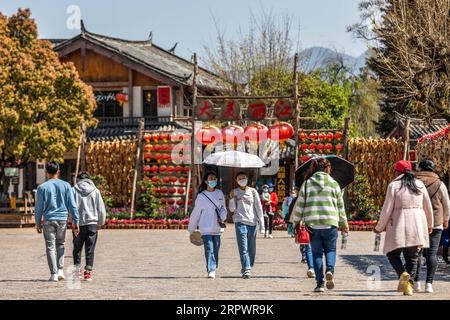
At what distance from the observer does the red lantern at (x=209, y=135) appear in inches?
1220

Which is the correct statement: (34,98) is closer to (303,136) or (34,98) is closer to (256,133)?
(256,133)

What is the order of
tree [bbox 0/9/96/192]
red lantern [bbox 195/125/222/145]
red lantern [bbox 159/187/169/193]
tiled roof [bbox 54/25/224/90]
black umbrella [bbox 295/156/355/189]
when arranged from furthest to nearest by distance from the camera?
1. tiled roof [bbox 54/25/224/90]
2. tree [bbox 0/9/96/192]
3. red lantern [bbox 159/187/169/193]
4. red lantern [bbox 195/125/222/145]
5. black umbrella [bbox 295/156/355/189]

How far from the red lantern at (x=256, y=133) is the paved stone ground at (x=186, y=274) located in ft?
22.5

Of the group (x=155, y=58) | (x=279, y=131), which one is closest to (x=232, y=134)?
(x=279, y=131)

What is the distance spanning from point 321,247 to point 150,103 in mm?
31495

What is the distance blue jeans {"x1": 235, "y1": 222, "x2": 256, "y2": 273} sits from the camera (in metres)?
14.5

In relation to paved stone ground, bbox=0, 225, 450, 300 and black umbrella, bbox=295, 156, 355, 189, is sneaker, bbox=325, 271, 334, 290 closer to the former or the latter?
paved stone ground, bbox=0, 225, 450, 300

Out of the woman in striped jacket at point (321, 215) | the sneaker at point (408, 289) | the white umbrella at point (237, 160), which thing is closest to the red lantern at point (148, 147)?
the white umbrella at point (237, 160)

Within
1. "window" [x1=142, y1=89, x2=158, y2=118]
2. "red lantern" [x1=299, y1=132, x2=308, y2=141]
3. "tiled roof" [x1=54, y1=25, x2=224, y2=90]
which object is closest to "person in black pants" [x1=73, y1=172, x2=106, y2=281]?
"red lantern" [x1=299, y1=132, x2=308, y2=141]

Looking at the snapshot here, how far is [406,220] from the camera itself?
1171 centimetres

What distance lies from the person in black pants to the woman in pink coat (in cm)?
459

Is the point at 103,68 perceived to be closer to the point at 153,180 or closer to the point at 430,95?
the point at 153,180

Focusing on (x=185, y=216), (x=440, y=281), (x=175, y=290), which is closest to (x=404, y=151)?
(x=185, y=216)

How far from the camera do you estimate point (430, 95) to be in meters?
18.9
